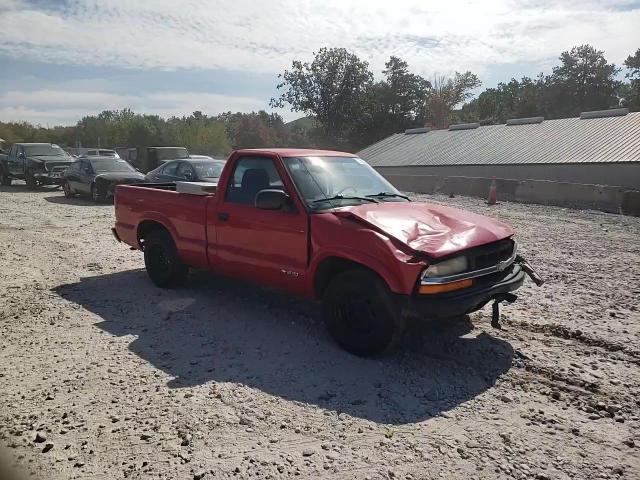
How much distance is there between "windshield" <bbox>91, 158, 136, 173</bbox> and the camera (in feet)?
55.8

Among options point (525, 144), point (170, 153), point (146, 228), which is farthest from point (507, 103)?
point (146, 228)

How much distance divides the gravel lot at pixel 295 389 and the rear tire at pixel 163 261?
0.63 ft

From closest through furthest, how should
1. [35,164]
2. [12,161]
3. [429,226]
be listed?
[429,226]
[35,164]
[12,161]

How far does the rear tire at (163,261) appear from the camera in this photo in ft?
20.5

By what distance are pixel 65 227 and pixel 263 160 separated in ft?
26.6

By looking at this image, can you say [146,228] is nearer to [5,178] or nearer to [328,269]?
[328,269]

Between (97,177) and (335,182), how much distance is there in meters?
13.7

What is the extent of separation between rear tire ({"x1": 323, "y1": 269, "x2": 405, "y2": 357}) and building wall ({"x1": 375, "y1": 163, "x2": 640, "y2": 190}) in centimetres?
1741

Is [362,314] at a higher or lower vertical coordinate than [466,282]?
lower

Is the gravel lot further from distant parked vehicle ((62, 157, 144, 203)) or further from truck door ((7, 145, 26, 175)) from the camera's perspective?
truck door ((7, 145, 26, 175))

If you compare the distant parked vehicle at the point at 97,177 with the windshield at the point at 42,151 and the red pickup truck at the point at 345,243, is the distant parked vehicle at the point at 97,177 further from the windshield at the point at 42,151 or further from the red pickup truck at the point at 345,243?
the red pickup truck at the point at 345,243

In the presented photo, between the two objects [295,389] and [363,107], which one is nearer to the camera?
[295,389]

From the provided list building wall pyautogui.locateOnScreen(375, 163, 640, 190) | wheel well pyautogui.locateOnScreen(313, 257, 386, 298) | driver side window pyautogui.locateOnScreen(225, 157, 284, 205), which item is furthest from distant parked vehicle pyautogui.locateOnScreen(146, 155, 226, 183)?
building wall pyautogui.locateOnScreen(375, 163, 640, 190)

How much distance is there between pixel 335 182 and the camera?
5.00 meters
